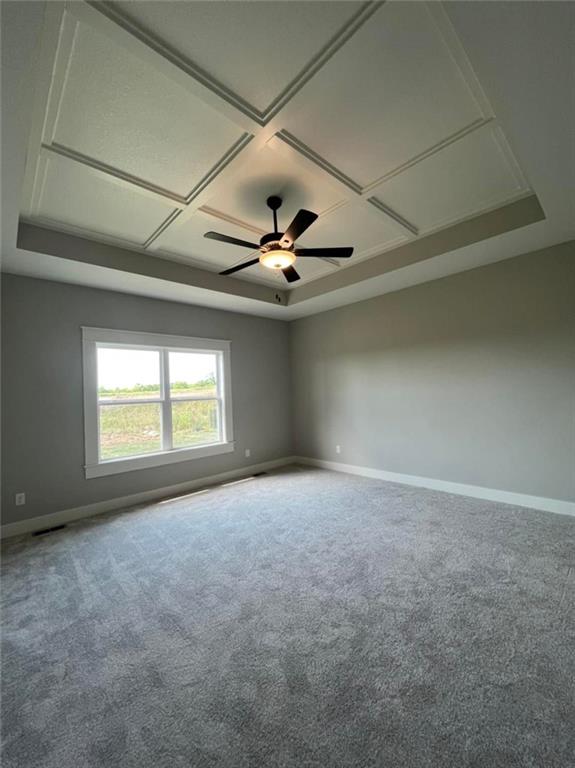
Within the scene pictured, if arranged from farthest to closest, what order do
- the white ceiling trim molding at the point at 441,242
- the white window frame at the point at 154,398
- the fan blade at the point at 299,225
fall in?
the white window frame at the point at 154,398, the white ceiling trim molding at the point at 441,242, the fan blade at the point at 299,225

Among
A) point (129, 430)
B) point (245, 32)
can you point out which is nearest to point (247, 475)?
point (129, 430)

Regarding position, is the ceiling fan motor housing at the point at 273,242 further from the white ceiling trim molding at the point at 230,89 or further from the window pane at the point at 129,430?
the window pane at the point at 129,430

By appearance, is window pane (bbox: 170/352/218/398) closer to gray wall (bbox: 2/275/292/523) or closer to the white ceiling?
gray wall (bbox: 2/275/292/523)

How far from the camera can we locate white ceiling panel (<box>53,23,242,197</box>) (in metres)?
1.62

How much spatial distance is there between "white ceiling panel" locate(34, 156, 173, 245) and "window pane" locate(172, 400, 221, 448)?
2.36 meters

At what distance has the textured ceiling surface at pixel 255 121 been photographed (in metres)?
1.48

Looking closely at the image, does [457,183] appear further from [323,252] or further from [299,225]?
[299,225]

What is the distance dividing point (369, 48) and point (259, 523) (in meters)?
3.61

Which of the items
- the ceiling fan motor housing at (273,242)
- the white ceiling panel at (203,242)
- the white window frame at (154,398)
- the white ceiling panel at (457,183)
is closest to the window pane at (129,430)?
the white window frame at (154,398)

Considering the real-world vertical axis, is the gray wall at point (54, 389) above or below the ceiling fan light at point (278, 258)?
below

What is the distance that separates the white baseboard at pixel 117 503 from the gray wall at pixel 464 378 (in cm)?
154

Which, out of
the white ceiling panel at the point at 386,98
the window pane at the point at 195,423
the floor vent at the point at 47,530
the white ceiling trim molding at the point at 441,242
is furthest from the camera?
the window pane at the point at 195,423

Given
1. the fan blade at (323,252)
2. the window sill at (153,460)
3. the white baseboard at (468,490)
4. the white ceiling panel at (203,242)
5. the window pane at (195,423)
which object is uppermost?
the white ceiling panel at (203,242)

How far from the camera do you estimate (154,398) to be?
4.41 m
